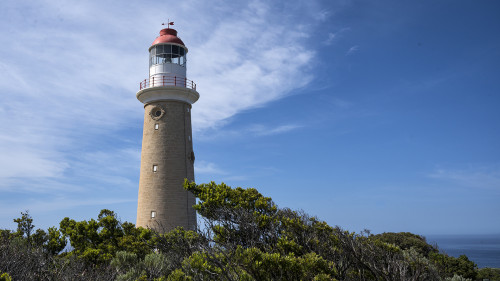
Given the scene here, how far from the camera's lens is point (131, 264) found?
52.5ft

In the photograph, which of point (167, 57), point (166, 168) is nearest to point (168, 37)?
point (167, 57)

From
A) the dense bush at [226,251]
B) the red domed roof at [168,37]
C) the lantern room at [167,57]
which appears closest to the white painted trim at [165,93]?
the lantern room at [167,57]

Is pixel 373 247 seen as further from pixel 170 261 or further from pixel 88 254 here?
pixel 88 254

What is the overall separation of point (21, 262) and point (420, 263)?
12458 mm

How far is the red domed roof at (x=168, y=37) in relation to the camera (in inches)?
969

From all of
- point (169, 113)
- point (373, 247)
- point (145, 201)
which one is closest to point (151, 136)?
point (169, 113)

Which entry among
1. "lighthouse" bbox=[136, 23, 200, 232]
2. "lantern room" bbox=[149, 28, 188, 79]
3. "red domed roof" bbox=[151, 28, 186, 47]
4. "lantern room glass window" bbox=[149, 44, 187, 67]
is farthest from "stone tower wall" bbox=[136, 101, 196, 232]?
"red domed roof" bbox=[151, 28, 186, 47]

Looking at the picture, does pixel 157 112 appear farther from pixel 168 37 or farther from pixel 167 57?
pixel 168 37

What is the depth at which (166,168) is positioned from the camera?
22578 mm

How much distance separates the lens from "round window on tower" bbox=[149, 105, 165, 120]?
76.8 ft

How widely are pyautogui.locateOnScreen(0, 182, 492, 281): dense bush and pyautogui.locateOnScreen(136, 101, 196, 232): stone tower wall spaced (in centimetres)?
243

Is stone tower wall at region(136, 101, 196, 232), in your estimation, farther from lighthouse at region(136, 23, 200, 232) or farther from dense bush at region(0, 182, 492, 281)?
dense bush at region(0, 182, 492, 281)

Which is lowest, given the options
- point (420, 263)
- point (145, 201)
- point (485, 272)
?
point (485, 272)

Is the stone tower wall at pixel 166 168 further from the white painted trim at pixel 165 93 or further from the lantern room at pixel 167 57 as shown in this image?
the lantern room at pixel 167 57
